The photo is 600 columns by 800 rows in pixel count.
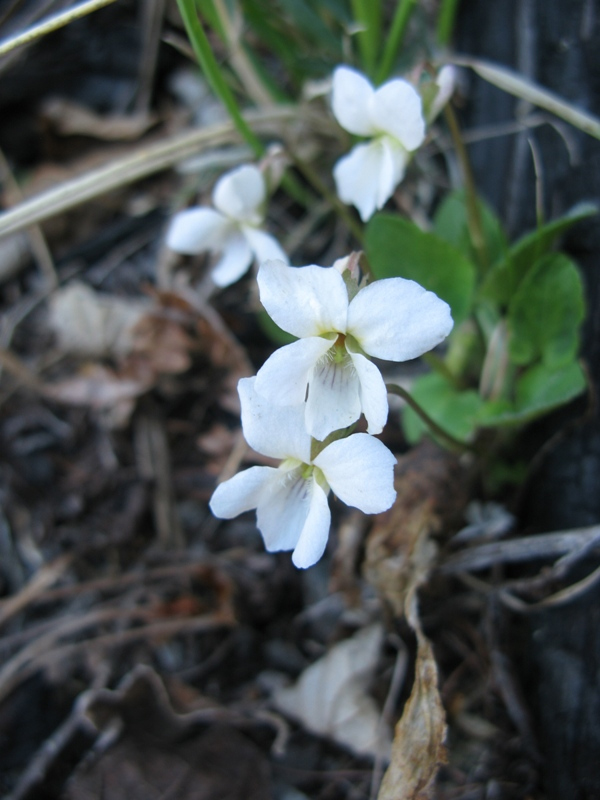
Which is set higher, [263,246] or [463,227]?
[263,246]

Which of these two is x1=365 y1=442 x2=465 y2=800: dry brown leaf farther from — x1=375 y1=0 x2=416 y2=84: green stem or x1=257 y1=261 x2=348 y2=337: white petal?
x1=375 y1=0 x2=416 y2=84: green stem

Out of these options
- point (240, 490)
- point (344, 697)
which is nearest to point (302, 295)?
point (240, 490)

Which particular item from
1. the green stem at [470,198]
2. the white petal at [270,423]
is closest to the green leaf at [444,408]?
the green stem at [470,198]

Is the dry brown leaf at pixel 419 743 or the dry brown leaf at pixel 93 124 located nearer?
the dry brown leaf at pixel 419 743

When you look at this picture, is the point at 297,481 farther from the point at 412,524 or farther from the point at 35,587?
the point at 35,587

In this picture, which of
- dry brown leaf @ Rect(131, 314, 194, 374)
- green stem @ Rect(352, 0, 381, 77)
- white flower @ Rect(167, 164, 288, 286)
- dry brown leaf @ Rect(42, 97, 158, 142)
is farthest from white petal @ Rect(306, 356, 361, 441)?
dry brown leaf @ Rect(42, 97, 158, 142)

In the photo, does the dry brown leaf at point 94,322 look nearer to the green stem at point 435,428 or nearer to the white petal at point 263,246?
the white petal at point 263,246

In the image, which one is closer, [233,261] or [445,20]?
[233,261]
